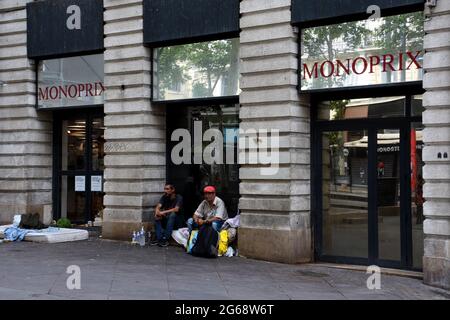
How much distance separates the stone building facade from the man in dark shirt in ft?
1.74

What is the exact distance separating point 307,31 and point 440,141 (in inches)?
132

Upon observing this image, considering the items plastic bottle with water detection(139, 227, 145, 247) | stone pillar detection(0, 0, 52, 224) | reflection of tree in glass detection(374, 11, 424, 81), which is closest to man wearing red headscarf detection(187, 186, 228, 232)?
plastic bottle with water detection(139, 227, 145, 247)

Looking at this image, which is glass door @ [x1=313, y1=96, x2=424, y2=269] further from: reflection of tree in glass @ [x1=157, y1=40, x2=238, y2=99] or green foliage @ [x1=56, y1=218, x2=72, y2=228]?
green foliage @ [x1=56, y1=218, x2=72, y2=228]

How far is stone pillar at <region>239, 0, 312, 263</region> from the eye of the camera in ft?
38.8

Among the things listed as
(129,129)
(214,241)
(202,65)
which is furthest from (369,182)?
(129,129)

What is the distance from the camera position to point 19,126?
1614cm

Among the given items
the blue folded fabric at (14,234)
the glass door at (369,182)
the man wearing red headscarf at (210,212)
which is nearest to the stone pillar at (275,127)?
the glass door at (369,182)

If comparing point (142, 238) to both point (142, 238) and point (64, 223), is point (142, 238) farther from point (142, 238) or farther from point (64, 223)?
point (64, 223)

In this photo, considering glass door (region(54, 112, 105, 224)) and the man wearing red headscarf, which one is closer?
the man wearing red headscarf

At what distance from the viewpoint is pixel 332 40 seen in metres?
11.6

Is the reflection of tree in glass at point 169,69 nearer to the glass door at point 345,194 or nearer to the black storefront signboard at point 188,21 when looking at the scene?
the black storefront signboard at point 188,21

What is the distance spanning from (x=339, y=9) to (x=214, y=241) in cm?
488

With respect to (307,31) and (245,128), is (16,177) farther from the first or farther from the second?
(307,31)

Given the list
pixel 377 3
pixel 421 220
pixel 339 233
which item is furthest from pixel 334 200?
pixel 377 3
